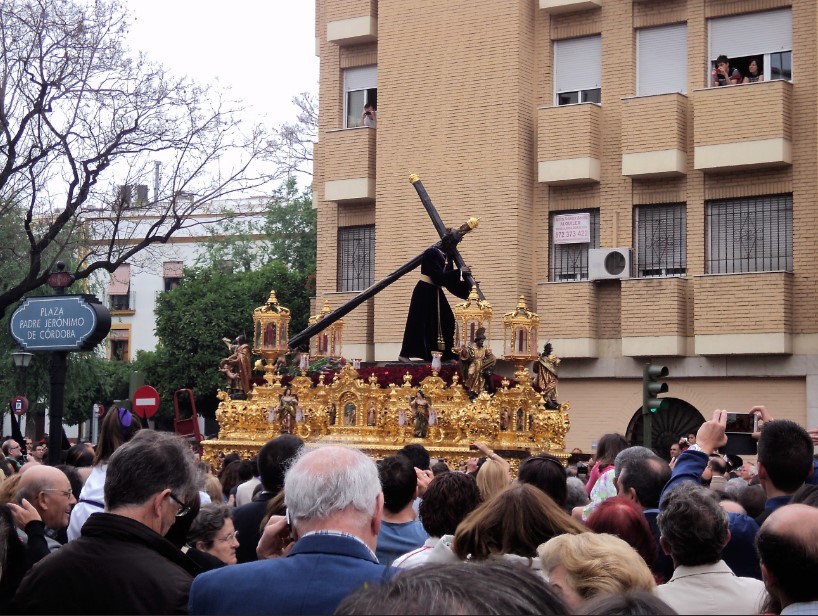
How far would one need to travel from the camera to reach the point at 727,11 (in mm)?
24328

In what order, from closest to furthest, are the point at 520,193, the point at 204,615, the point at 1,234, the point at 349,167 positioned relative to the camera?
the point at 204,615, the point at 520,193, the point at 349,167, the point at 1,234

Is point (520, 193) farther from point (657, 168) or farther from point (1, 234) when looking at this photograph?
point (1, 234)

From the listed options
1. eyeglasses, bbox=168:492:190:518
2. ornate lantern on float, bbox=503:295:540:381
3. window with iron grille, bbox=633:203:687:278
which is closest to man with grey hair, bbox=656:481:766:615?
eyeglasses, bbox=168:492:190:518

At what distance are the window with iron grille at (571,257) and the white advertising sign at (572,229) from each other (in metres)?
0.14

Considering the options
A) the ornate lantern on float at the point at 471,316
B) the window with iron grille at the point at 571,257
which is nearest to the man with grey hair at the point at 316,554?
the ornate lantern on float at the point at 471,316

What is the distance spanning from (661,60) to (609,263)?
415 cm

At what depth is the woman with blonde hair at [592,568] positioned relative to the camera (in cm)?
434

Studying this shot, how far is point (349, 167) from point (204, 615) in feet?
79.9

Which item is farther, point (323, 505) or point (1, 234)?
point (1, 234)

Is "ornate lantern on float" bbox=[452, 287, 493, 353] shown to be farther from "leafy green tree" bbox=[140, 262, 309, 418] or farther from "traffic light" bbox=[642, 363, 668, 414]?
"leafy green tree" bbox=[140, 262, 309, 418]

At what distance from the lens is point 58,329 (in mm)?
12117

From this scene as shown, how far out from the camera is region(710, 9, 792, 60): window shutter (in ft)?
78.3

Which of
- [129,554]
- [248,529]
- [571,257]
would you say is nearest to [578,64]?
[571,257]

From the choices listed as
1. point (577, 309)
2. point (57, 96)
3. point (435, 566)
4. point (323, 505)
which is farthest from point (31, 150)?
point (435, 566)
